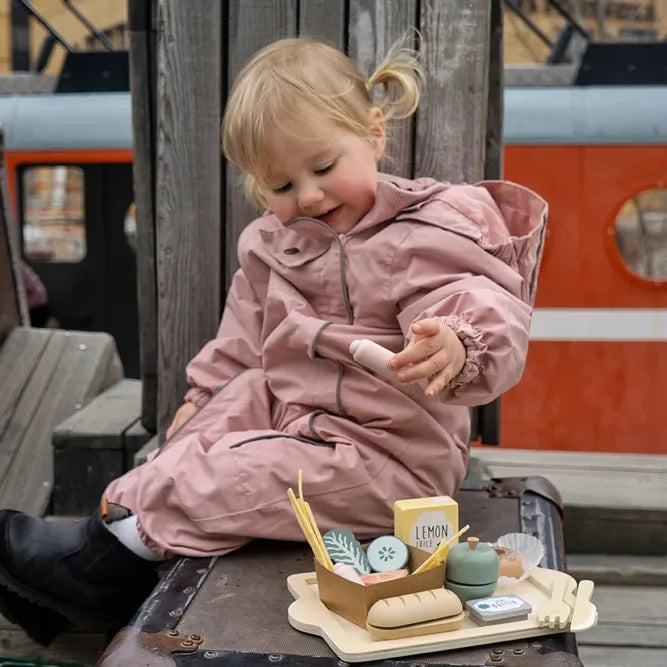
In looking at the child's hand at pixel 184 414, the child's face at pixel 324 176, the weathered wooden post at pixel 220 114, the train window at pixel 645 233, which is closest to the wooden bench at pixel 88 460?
the weathered wooden post at pixel 220 114

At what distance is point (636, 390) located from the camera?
4828 mm

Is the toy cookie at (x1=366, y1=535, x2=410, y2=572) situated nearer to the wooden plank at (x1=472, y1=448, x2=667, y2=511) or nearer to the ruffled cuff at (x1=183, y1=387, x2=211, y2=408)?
the ruffled cuff at (x1=183, y1=387, x2=211, y2=408)

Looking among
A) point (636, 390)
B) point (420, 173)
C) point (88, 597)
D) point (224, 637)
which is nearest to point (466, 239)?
point (420, 173)

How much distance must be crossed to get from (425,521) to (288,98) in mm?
833

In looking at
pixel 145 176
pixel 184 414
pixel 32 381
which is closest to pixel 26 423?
pixel 32 381

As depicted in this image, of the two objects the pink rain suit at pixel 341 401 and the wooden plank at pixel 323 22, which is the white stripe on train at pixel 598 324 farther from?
the pink rain suit at pixel 341 401

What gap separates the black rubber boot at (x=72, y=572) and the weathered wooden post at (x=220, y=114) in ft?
1.80

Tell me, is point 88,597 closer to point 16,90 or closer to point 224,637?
point 224,637

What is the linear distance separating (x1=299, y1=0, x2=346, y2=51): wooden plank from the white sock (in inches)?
49.0

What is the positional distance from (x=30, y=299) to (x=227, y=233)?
10.0ft

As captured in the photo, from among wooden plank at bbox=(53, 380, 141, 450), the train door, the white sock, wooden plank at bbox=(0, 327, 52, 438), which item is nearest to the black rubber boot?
the white sock

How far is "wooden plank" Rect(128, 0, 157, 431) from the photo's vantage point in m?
2.61

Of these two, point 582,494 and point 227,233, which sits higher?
point 227,233

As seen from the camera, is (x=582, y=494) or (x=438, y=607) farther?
(x=582, y=494)
